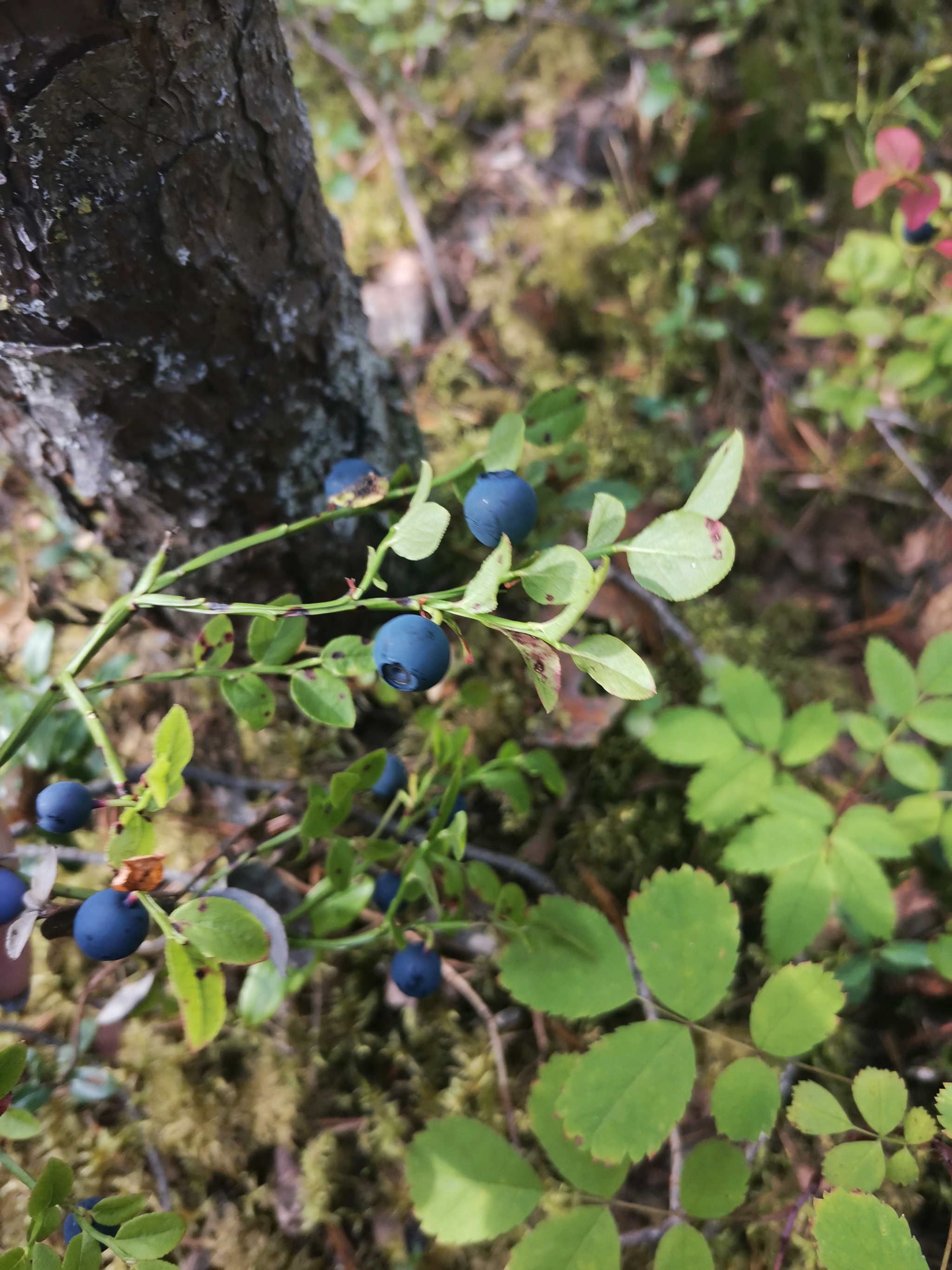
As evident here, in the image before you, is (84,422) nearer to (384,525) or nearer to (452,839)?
(384,525)

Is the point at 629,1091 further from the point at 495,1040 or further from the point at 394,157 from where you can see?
the point at 394,157

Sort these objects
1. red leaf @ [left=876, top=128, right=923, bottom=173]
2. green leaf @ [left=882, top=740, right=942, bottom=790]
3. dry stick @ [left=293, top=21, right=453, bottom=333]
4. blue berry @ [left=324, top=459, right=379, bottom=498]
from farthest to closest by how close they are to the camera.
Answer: dry stick @ [left=293, top=21, right=453, bottom=333]
red leaf @ [left=876, top=128, right=923, bottom=173]
green leaf @ [left=882, top=740, right=942, bottom=790]
blue berry @ [left=324, top=459, right=379, bottom=498]

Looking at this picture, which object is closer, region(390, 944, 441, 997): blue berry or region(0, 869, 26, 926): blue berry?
region(0, 869, 26, 926): blue berry

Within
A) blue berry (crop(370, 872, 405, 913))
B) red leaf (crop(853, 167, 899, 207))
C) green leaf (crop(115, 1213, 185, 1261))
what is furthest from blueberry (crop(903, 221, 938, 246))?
green leaf (crop(115, 1213, 185, 1261))

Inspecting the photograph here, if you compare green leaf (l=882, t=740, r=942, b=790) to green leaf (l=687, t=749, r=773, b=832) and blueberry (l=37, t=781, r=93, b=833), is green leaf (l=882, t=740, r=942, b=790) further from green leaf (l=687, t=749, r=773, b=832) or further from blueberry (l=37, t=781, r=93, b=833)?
blueberry (l=37, t=781, r=93, b=833)

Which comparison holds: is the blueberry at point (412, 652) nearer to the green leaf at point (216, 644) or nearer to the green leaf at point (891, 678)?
the green leaf at point (216, 644)

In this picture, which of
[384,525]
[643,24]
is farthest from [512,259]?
[384,525]

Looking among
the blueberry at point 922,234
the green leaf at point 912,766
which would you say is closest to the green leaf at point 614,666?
the green leaf at point 912,766
